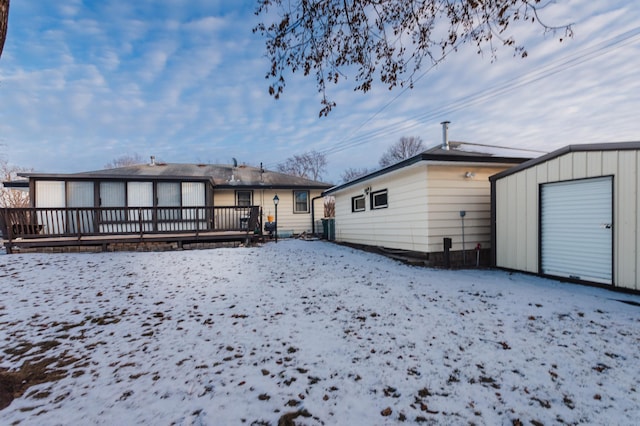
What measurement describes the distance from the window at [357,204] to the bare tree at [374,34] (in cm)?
690

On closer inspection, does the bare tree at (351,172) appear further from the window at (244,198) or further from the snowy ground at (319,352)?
the snowy ground at (319,352)

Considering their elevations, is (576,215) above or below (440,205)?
below

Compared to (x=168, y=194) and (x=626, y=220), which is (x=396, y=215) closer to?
(x=626, y=220)

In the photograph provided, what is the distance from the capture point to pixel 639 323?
319cm

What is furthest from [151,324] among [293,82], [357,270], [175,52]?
[175,52]

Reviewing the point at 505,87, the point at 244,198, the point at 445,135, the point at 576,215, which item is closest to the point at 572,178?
the point at 576,215

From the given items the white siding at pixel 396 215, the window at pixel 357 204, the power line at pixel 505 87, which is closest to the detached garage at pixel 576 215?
the white siding at pixel 396 215

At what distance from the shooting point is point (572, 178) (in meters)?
4.98

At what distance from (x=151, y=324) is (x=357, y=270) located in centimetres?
426

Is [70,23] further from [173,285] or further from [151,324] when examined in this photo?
[151,324]

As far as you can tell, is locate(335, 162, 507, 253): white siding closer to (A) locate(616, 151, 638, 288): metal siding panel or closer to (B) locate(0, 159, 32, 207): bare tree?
(A) locate(616, 151, 638, 288): metal siding panel

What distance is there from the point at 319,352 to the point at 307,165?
32.8 meters

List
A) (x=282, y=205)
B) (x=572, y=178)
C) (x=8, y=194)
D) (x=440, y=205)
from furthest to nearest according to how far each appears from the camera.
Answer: (x=8, y=194), (x=282, y=205), (x=440, y=205), (x=572, y=178)

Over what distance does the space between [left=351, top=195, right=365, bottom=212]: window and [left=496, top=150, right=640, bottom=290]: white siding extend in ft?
15.3
